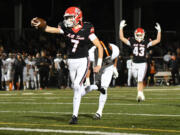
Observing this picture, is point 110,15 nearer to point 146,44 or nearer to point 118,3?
point 118,3

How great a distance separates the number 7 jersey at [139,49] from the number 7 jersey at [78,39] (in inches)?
304

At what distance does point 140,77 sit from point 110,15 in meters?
28.7

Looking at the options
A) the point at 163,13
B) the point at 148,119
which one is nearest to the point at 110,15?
the point at 163,13

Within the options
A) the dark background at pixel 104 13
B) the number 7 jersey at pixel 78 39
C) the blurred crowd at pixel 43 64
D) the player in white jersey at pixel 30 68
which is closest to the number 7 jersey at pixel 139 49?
the number 7 jersey at pixel 78 39

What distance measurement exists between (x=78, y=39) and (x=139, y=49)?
8050mm

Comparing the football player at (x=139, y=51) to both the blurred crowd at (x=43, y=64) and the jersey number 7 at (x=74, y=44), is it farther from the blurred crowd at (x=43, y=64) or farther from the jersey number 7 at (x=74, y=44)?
the blurred crowd at (x=43, y=64)

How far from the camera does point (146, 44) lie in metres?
17.9

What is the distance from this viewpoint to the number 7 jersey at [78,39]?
991 cm

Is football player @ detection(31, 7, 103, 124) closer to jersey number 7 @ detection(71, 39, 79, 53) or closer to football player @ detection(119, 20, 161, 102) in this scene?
jersey number 7 @ detection(71, 39, 79, 53)

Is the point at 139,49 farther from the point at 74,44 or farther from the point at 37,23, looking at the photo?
the point at 37,23

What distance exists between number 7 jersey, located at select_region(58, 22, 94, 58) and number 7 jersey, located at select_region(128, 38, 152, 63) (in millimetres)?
7729

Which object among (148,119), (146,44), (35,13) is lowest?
(148,119)

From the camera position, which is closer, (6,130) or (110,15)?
(6,130)

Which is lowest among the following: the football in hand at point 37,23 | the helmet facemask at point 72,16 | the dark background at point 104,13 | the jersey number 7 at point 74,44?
the jersey number 7 at point 74,44
